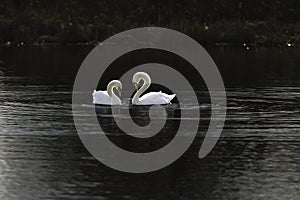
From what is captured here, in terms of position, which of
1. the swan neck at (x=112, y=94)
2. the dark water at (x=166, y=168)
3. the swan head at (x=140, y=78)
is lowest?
the dark water at (x=166, y=168)

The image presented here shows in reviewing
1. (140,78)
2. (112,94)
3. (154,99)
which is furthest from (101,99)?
(140,78)

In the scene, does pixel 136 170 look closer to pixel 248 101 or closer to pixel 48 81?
pixel 248 101

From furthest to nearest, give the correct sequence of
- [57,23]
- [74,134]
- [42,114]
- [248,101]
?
[57,23] → [248,101] → [42,114] → [74,134]

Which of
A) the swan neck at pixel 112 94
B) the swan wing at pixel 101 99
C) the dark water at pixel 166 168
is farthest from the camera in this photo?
the swan neck at pixel 112 94

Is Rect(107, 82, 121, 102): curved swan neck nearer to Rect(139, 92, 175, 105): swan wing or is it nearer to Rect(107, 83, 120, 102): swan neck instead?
Rect(107, 83, 120, 102): swan neck

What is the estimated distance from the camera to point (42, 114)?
100ft

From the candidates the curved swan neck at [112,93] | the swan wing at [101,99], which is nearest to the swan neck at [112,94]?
the curved swan neck at [112,93]

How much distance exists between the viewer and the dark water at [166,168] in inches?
744

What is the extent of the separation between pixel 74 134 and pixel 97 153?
10.5ft

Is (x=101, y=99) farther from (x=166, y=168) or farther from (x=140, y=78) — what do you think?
(x=166, y=168)

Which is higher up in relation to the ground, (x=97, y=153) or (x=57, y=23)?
(x=57, y=23)

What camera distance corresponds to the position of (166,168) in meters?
21.5

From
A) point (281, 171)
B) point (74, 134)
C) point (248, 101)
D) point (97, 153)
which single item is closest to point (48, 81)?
point (248, 101)

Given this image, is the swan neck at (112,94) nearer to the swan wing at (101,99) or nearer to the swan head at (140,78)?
the swan wing at (101,99)
